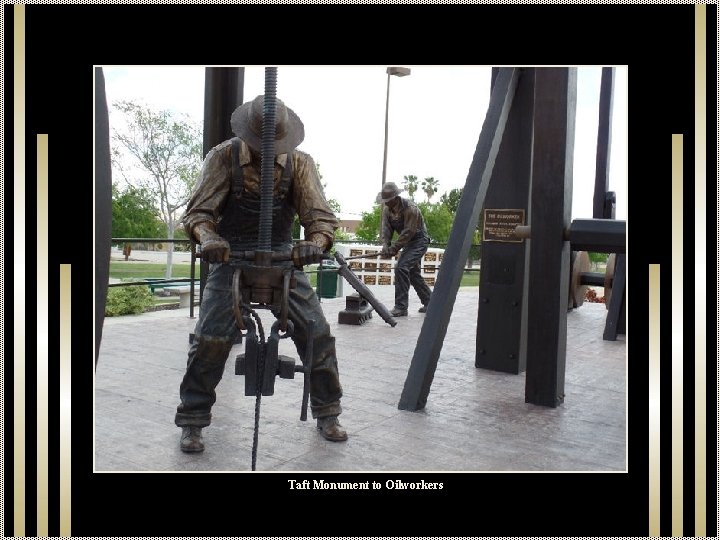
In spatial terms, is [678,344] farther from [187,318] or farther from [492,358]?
[187,318]

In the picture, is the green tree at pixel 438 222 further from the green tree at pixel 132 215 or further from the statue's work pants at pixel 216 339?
the statue's work pants at pixel 216 339

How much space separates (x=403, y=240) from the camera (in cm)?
1034

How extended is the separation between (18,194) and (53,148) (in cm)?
21

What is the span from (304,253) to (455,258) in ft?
6.46

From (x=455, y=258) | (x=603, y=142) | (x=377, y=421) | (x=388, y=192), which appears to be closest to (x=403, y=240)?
(x=388, y=192)

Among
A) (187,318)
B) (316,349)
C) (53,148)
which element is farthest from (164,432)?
(187,318)

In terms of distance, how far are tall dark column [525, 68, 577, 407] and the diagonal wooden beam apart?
0.45 metres

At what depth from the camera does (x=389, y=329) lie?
8.93 m

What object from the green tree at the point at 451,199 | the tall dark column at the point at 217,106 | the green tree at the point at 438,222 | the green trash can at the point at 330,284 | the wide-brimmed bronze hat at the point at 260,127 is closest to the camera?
the wide-brimmed bronze hat at the point at 260,127

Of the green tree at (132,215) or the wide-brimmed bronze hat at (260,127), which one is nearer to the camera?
the wide-brimmed bronze hat at (260,127)

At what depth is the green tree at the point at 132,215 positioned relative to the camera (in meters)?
10.1

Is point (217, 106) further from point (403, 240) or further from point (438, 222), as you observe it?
point (438, 222)

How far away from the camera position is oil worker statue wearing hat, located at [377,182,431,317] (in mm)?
10344

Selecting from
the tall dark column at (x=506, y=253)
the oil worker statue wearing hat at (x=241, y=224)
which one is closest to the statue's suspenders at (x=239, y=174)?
the oil worker statue wearing hat at (x=241, y=224)
